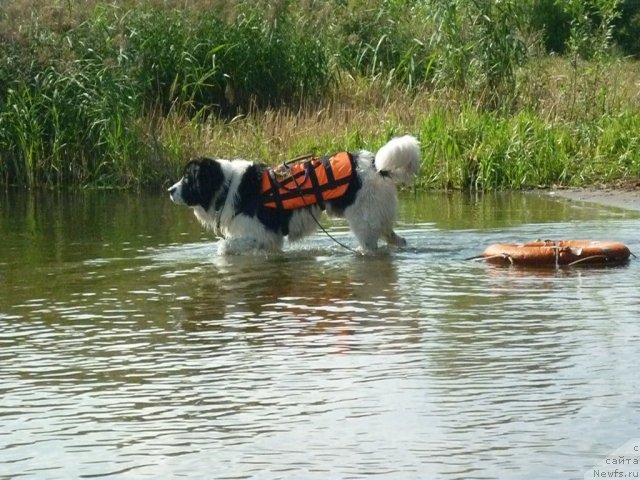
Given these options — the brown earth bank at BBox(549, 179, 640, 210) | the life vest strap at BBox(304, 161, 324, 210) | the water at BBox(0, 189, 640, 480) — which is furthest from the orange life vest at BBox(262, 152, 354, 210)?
the brown earth bank at BBox(549, 179, 640, 210)

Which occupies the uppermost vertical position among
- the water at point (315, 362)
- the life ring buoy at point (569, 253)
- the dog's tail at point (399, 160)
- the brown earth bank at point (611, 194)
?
the dog's tail at point (399, 160)

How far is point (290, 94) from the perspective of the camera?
1922cm

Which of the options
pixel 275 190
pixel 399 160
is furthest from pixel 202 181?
pixel 399 160

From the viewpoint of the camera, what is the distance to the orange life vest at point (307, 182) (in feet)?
36.0

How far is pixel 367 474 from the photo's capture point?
5191 millimetres

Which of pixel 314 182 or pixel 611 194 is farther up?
pixel 314 182

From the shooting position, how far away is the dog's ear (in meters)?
11.2

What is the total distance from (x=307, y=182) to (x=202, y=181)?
2.99ft

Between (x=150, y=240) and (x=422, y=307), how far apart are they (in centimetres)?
444

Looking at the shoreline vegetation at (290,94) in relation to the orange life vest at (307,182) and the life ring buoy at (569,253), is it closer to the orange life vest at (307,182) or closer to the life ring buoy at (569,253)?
the orange life vest at (307,182)

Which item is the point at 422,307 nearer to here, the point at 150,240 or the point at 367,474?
the point at 367,474

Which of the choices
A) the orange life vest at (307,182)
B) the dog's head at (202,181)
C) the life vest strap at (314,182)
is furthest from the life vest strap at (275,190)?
the dog's head at (202,181)

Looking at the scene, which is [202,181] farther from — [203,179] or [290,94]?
[290,94]

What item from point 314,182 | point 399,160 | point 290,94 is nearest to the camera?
point 399,160
